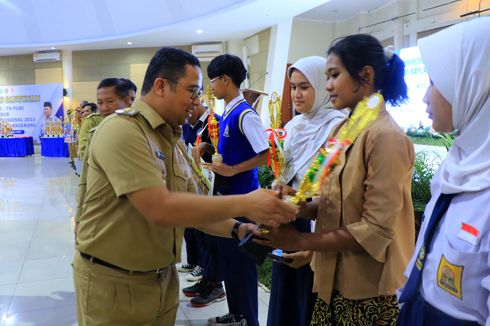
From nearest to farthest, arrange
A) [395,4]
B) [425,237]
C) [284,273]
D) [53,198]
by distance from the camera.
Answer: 1. [425,237]
2. [284,273]
3. [53,198]
4. [395,4]

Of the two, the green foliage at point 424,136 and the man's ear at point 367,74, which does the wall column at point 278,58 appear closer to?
the green foliage at point 424,136

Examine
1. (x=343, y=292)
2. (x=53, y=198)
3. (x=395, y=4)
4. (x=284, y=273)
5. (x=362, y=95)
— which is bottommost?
(x=53, y=198)

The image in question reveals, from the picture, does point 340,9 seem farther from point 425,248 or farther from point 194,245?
point 425,248

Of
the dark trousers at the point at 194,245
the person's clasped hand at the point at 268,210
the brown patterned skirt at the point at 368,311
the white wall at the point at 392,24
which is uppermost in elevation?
the white wall at the point at 392,24

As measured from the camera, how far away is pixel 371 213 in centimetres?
122

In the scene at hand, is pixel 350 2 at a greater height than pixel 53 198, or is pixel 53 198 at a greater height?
pixel 350 2

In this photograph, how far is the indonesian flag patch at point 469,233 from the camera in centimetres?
87

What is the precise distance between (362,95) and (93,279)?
3.59ft

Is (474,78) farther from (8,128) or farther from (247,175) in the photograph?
(8,128)

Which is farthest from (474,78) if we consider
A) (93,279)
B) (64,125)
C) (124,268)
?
(64,125)

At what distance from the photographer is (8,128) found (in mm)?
13844

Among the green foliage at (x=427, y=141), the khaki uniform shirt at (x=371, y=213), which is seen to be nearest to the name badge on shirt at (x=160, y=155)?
the khaki uniform shirt at (x=371, y=213)

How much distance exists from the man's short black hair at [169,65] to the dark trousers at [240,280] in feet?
4.31

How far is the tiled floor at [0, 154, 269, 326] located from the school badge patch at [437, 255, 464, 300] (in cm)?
197
